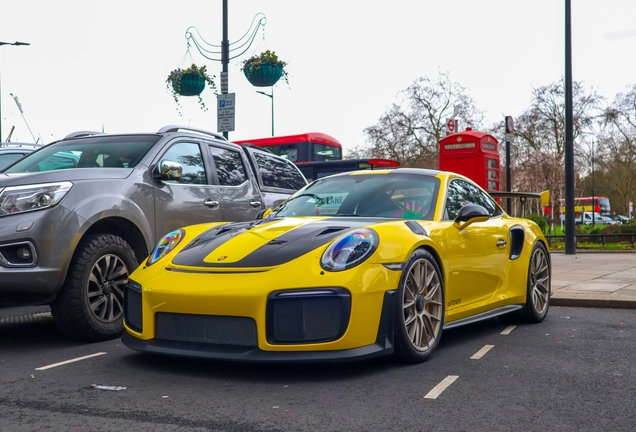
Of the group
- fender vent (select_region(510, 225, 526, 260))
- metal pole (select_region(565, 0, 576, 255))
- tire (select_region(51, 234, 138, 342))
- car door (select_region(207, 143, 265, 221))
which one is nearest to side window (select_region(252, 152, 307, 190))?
car door (select_region(207, 143, 265, 221))

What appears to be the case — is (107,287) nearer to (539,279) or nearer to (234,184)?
(234,184)

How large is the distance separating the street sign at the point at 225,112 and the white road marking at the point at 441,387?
32.6 ft

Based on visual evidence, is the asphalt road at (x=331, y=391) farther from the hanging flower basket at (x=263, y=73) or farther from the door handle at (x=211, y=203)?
the hanging flower basket at (x=263, y=73)

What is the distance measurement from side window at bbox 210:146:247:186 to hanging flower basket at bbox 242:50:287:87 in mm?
7034

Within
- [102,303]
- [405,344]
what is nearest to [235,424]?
[405,344]

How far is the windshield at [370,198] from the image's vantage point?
550 cm

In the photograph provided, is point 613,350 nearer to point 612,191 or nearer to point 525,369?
point 525,369

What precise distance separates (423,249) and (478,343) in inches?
47.0

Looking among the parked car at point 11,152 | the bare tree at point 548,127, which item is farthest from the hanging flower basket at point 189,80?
the bare tree at point 548,127

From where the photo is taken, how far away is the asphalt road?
3469mm

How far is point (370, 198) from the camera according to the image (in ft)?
18.4

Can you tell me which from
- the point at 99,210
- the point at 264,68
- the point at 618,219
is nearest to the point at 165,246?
the point at 99,210

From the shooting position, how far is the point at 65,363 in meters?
4.86

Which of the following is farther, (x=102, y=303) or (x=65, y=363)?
(x=102, y=303)
